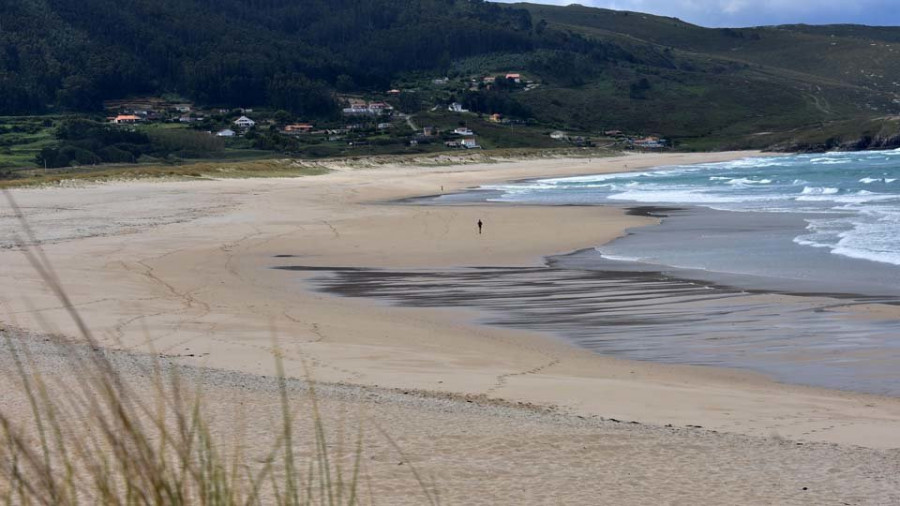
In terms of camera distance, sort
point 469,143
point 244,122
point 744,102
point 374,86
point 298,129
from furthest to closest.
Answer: point 744,102 → point 374,86 → point 298,129 → point 244,122 → point 469,143

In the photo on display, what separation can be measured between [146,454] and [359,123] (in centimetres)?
10668

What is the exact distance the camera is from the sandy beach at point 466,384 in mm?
6441

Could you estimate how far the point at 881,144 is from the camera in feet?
321

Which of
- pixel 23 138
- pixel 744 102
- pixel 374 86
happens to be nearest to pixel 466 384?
pixel 23 138

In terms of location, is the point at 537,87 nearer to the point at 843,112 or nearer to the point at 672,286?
the point at 843,112

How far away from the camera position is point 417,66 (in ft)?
526

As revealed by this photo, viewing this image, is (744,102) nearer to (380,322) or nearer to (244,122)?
(244,122)

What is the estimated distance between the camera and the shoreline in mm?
8898

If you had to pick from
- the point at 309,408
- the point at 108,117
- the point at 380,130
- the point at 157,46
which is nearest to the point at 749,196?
the point at 309,408

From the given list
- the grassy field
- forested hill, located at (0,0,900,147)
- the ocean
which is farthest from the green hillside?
the ocean

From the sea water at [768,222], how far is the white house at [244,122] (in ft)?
146

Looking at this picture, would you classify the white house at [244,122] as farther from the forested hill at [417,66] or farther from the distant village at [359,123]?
the forested hill at [417,66]

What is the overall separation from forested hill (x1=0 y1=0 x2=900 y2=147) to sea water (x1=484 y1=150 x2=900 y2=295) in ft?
174

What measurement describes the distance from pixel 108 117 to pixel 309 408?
9672 cm
